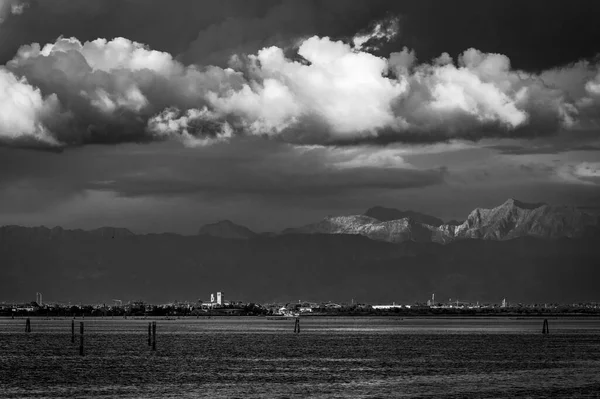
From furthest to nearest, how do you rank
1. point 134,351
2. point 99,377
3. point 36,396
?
point 134,351 < point 99,377 < point 36,396

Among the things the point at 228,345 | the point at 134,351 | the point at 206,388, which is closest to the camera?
the point at 206,388

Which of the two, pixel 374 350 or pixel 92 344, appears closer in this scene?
pixel 374 350

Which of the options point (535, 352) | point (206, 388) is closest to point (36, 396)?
point (206, 388)

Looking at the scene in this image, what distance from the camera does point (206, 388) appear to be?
330 feet

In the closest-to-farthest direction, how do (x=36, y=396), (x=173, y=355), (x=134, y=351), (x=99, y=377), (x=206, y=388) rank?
(x=36, y=396), (x=206, y=388), (x=99, y=377), (x=173, y=355), (x=134, y=351)

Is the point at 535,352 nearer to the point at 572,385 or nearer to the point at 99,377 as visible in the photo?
the point at 572,385

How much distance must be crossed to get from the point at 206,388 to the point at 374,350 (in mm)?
76130

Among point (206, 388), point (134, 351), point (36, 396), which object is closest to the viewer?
point (36, 396)

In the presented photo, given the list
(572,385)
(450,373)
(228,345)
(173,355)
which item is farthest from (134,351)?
(572,385)

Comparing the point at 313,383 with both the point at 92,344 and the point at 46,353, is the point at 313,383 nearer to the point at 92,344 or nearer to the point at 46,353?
the point at 46,353

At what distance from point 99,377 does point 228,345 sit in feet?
260

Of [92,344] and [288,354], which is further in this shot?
[92,344]

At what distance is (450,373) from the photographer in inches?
4719

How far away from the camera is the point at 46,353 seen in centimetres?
16375
